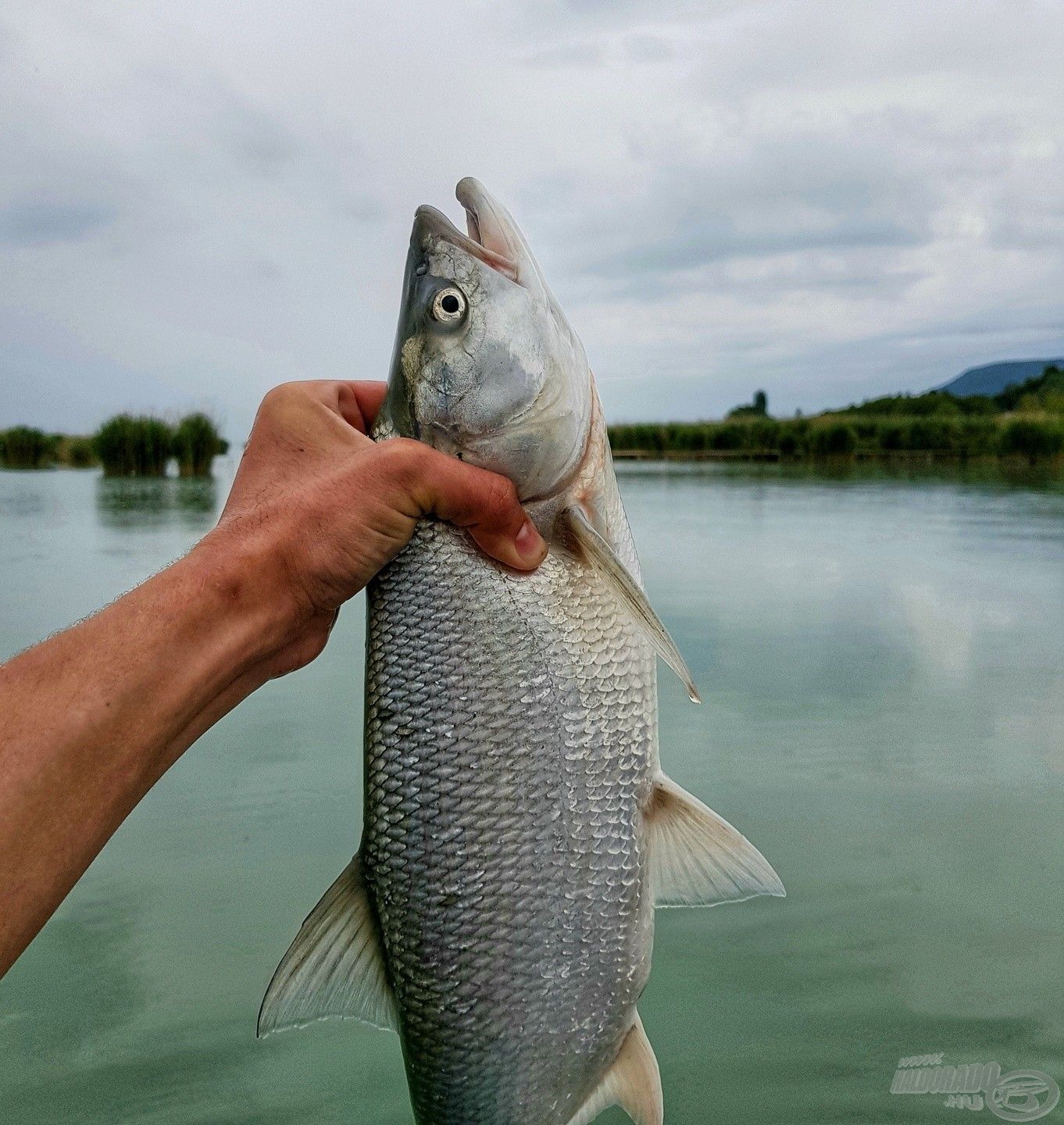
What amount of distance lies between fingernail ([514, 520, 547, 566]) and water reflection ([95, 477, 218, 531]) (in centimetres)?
1066

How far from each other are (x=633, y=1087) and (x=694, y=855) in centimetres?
42

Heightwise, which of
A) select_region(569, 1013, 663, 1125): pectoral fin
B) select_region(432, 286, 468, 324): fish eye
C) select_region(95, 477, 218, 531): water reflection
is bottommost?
select_region(569, 1013, 663, 1125): pectoral fin

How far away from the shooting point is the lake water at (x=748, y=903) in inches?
98.7

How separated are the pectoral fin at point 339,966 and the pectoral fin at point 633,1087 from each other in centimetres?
39

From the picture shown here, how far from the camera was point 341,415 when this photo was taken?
6.76ft

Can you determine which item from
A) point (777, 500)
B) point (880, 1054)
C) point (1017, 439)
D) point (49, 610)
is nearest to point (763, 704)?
point (880, 1054)

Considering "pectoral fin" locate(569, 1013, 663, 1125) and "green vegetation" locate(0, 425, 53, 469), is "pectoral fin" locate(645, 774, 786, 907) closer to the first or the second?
"pectoral fin" locate(569, 1013, 663, 1125)

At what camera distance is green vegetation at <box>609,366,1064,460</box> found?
2348 centimetres

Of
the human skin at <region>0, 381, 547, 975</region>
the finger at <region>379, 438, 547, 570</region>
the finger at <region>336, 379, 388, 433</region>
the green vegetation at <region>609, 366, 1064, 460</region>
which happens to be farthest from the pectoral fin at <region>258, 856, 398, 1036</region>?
the green vegetation at <region>609, 366, 1064, 460</region>

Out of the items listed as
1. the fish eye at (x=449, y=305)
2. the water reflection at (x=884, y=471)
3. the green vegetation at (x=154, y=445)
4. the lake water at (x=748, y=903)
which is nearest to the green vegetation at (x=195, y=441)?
the green vegetation at (x=154, y=445)

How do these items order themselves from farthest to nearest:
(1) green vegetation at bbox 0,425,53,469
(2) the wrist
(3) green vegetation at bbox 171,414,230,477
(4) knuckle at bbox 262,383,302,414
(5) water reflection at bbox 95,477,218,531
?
(1) green vegetation at bbox 0,425,53,469, (3) green vegetation at bbox 171,414,230,477, (5) water reflection at bbox 95,477,218,531, (4) knuckle at bbox 262,383,302,414, (2) the wrist

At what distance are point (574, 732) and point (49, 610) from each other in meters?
6.78

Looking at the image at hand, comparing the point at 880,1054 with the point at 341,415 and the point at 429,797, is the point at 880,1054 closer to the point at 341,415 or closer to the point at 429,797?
the point at 429,797

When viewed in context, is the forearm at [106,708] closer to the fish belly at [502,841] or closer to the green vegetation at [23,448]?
the fish belly at [502,841]
